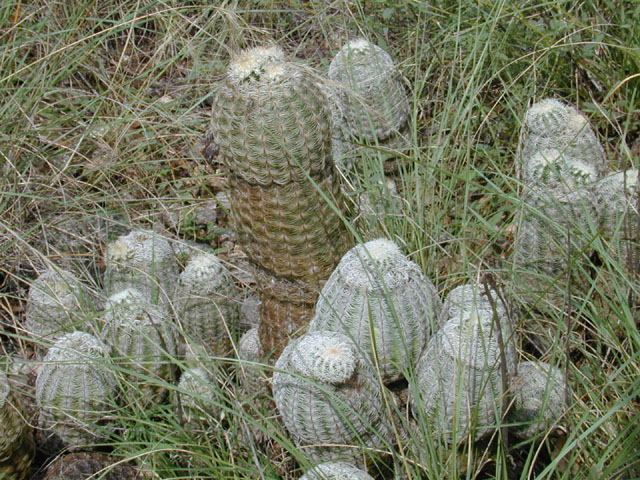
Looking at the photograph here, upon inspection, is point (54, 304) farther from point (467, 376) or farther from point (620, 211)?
point (620, 211)

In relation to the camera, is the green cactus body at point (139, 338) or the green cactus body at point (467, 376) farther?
the green cactus body at point (139, 338)

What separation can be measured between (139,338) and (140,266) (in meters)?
0.44

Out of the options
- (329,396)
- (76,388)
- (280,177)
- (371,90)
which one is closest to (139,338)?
(76,388)

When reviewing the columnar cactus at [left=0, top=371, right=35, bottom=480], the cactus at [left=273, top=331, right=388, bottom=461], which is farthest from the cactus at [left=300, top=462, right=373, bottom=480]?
the columnar cactus at [left=0, top=371, right=35, bottom=480]

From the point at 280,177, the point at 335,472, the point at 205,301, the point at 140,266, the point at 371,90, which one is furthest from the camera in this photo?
the point at 371,90

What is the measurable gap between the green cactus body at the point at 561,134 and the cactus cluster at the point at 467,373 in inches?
38.4

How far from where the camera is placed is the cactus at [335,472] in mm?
2072

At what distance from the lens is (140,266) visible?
3062 millimetres

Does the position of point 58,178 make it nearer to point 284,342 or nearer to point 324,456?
point 284,342

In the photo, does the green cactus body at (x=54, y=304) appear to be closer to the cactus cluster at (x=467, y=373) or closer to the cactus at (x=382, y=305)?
the cactus at (x=382, y=305)

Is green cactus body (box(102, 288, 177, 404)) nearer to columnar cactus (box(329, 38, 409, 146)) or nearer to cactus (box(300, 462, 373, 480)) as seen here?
cactus (box(300, 462, 373, 480))

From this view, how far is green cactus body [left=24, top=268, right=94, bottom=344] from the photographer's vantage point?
2.95 meters

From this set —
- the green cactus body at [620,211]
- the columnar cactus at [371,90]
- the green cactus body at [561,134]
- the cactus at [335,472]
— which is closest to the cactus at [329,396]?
the cactus at [335,472]

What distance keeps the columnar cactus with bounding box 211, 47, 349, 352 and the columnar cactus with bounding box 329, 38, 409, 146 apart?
831mm
